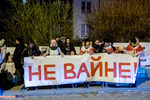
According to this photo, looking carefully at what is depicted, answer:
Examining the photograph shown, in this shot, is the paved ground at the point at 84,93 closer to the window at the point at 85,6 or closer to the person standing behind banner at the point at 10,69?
the person standing behind banner at the point at 10,69

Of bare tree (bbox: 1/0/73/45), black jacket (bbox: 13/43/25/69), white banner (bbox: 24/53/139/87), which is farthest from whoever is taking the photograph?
bare tree (bbox: 1/0/73/45)

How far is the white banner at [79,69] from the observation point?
7453 mm

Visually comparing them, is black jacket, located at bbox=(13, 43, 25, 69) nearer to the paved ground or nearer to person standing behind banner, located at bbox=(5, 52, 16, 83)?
person standing behind banner, located at bbox=(5, 52, 16, 83)

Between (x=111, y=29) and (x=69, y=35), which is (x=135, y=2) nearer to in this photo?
(x=111, y=29)

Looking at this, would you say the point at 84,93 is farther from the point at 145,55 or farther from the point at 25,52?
the point at 145,55

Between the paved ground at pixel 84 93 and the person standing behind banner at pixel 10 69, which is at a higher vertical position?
the person standing behind banner at pixel 10 69

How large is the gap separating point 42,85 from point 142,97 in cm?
327

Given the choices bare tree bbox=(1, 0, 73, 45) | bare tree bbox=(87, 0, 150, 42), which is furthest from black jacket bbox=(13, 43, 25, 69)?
bare tree bbox=(87, 0, 150, 42)

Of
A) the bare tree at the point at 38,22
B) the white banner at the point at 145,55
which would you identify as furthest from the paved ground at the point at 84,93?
the bare tree at the point at 38,22

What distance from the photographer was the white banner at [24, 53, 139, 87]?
24.5 feet

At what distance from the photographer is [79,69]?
25.1 ft

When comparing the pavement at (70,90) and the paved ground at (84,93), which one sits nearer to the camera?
the paved ground at (84,93)

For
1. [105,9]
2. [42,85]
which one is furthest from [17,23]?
[42,85]

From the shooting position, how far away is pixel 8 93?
7.18 metres
